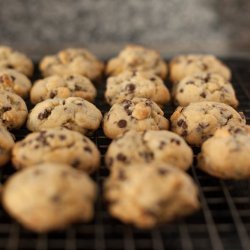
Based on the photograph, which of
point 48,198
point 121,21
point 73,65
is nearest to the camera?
point 48,198

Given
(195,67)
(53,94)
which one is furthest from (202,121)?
(53,94)

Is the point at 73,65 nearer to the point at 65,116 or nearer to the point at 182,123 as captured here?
the point at 65,116

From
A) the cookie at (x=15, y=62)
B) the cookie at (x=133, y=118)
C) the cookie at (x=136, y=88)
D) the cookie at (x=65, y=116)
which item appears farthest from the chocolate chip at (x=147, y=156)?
the cookie at (x=15, y=62)

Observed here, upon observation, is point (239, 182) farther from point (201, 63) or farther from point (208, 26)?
point (208, 26)

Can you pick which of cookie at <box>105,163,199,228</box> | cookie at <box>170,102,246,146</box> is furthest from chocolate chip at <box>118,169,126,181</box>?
cookie at <box>170,102,246,146</box>

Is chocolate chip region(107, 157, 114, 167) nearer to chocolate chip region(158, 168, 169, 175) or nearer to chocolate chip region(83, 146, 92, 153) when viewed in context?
chocolate chip region(83, 146, 92, 153)

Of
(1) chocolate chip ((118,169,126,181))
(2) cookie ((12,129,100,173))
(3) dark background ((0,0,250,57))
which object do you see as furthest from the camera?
(3) dark background ((0,0,250,57))
